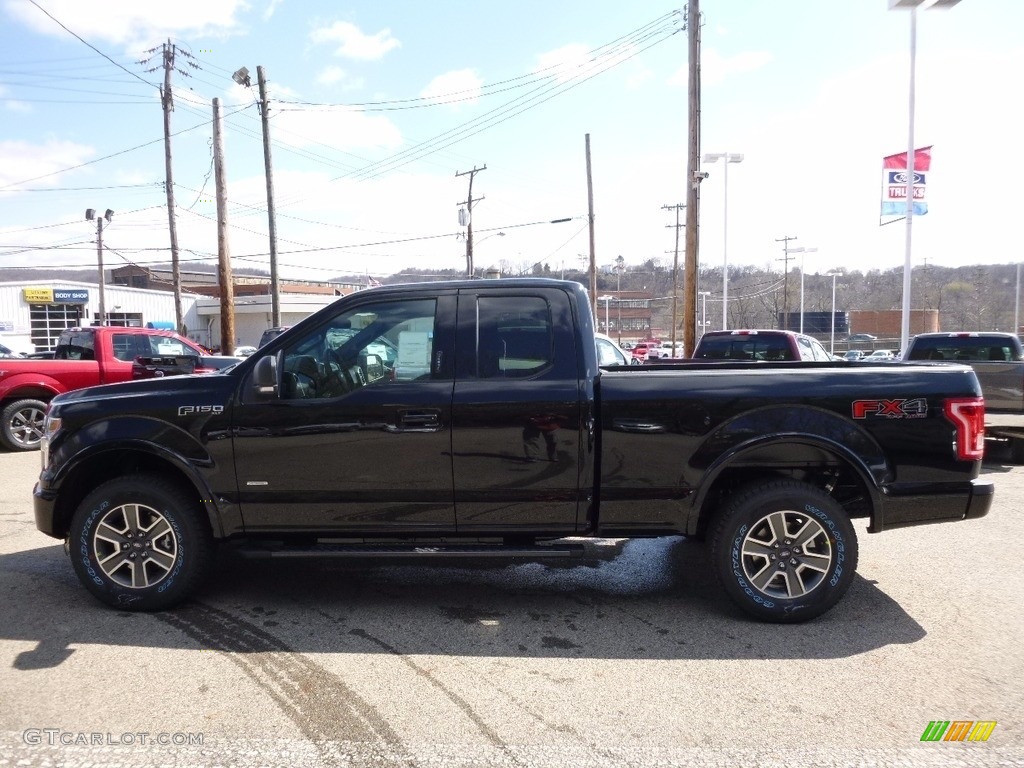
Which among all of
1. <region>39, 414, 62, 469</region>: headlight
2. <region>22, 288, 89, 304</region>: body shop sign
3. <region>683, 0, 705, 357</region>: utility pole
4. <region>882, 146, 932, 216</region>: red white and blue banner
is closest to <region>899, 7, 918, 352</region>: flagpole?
<region>882, 146, 932, 216</region>: red white and blue banner

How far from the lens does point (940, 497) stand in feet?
13.8

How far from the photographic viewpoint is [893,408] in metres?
4.17

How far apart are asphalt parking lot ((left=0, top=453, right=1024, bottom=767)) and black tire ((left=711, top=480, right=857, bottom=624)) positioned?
173 millimetres

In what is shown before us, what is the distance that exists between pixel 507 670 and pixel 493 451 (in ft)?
3.90

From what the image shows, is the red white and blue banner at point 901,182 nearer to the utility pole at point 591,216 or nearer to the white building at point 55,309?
the utility pole at point 591,216

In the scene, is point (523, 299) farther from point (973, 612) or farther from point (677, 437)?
point (973, 612)

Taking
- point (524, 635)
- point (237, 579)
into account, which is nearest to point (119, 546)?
point (237, 579)

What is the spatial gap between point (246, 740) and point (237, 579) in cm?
224

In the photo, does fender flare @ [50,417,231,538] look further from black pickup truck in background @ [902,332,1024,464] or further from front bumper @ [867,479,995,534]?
black pickup truck in background @ [902,332,1024,464]

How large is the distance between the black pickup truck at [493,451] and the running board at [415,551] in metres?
0.02

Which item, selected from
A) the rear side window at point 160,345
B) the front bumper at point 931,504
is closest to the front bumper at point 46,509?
the front bumper at point 931,504

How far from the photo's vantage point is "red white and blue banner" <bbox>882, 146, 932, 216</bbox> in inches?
690

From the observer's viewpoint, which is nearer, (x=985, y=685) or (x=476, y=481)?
(x=985, y=685)

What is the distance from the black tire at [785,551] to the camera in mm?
4215
